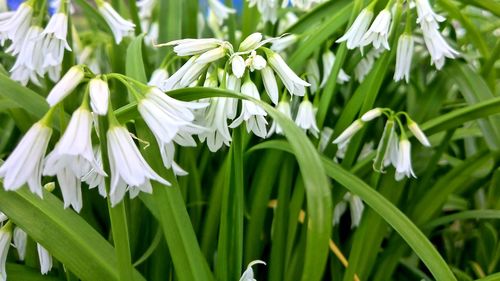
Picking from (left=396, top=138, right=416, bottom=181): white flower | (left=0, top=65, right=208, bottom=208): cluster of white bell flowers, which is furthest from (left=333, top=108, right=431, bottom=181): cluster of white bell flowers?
(left=0, top=65, right=208, bottom=208): cluster of white bell flowers

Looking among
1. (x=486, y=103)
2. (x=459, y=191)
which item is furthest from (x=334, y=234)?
(x=486, y=103)

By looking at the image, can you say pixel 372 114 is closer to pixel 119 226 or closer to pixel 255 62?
pixel 255 62

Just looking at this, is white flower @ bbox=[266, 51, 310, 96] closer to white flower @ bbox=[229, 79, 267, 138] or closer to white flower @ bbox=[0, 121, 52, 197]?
white flower @ bbox=[229, 79, 267, 138]

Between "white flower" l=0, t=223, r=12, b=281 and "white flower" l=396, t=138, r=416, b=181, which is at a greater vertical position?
"white flower" l=396, t=138, r=416, b=181

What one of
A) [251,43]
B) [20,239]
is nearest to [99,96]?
[251,43]

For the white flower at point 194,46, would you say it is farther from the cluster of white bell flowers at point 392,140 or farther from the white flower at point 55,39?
the cluster of white bell flowers at point 392,140

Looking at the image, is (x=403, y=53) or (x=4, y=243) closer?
(x=4, y=243)
